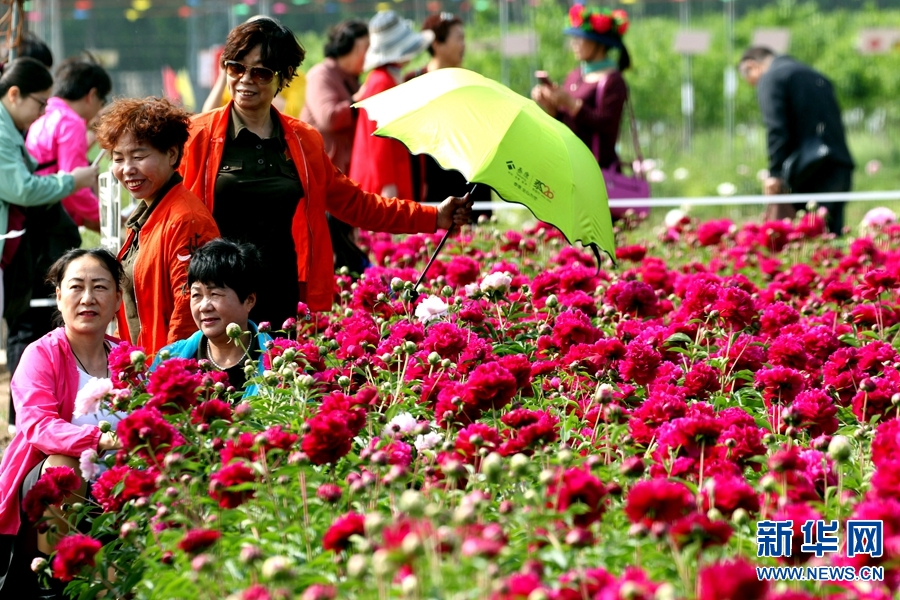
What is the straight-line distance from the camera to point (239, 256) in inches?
174

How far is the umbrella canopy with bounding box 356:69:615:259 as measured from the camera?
452 cm


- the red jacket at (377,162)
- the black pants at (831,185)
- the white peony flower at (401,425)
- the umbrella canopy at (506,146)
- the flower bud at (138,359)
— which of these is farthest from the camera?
the black pants at (831,185)

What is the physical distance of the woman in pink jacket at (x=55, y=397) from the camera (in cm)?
403

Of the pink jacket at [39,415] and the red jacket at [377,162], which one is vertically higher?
the red jacket at [377,162]

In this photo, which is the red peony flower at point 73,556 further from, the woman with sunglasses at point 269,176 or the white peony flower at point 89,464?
the woman with sunglasses at point 269,176

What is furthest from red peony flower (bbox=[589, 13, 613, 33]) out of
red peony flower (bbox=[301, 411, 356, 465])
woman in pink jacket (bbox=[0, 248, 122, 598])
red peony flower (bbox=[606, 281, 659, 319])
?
red peony flower (bbox=[301, 411, 356, 465])

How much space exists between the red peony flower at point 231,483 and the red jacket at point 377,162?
193 inches

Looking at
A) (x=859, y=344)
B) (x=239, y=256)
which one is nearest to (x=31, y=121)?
(x=239, y=256)

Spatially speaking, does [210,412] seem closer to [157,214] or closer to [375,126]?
[157,214]

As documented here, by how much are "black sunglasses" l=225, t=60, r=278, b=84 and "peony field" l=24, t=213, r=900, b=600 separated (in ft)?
2.60

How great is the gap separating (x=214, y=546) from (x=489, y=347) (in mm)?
1424

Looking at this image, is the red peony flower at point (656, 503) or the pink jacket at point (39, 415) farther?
the pink jacket at point (39, 415)

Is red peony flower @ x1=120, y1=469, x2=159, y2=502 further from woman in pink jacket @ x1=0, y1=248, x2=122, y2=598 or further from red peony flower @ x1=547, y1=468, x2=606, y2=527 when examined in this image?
red peony flower @ x1=547, y1=468, x2=606, y2=527

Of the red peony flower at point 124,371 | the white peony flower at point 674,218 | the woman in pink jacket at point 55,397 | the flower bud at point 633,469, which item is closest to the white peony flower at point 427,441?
the flower bud at point 633,469
